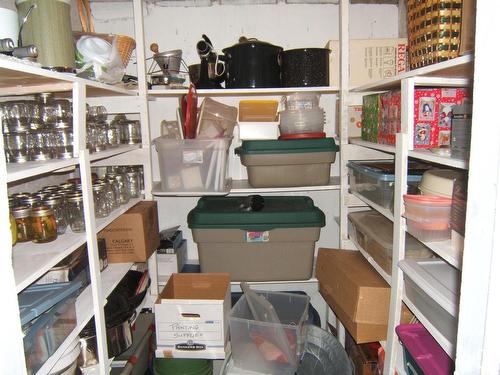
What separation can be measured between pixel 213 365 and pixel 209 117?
143 centimetres

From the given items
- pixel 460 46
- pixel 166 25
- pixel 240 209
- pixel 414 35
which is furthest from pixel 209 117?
pixel 460 46

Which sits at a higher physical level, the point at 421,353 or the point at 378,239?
the point at 378,239

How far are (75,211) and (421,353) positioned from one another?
4.22 ft

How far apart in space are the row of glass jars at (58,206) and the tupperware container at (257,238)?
0.45 metres

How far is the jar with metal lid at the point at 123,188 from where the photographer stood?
1.78 metres

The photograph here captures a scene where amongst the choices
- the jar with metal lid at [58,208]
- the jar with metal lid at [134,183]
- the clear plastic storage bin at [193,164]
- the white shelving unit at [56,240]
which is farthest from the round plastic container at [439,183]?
the jar with metal lid at [134,183]

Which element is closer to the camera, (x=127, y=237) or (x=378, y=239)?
(x=378, y=239)

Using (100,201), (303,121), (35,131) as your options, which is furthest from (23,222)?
(303,121)

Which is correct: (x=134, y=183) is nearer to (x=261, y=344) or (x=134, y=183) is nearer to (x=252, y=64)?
(x=252, y=64)

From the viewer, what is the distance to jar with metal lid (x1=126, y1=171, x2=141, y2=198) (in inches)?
76.5

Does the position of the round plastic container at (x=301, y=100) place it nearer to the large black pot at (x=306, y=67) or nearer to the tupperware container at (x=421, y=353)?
the large black pot at (x=306, y=67)

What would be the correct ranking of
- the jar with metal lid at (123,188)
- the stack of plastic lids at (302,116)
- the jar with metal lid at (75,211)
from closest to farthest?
the jar with metal lid at (75,211), the jar with metal lid at (123,188), the stack of plastic lids at (302,116)

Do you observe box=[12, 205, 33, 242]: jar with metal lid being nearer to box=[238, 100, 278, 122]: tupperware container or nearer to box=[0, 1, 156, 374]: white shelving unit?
box=[0, 1, 156, 374]: white shelving unit

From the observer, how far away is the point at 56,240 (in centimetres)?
121
